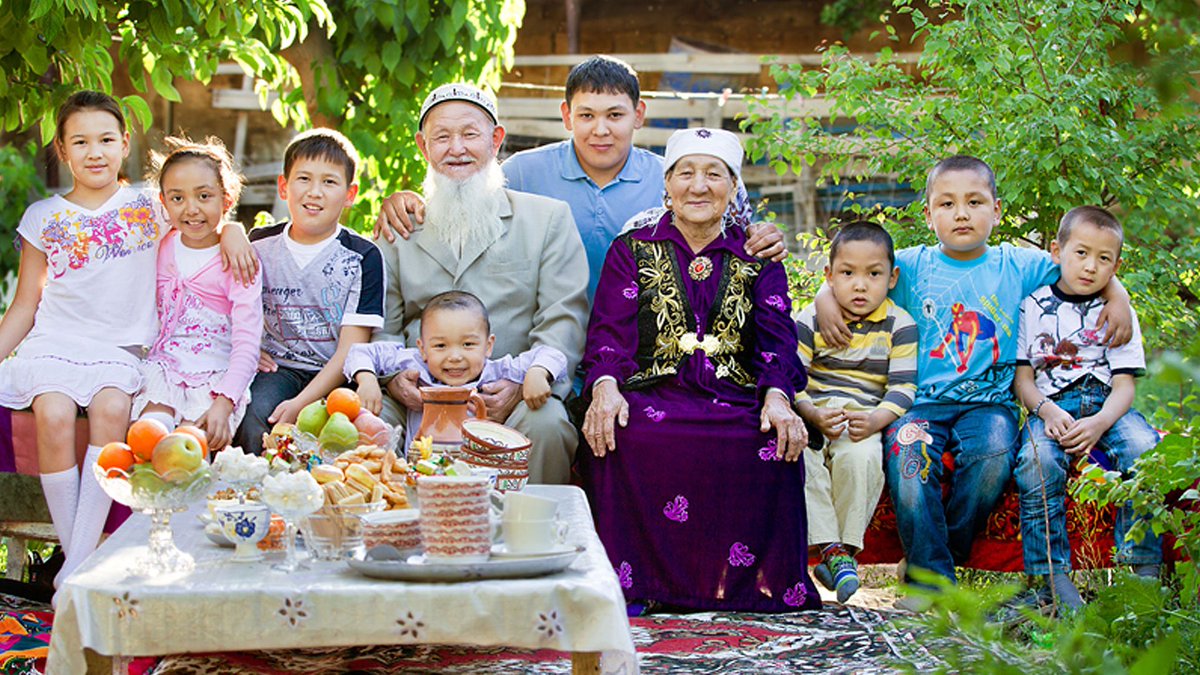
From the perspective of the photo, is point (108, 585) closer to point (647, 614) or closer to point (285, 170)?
point (647, 614)

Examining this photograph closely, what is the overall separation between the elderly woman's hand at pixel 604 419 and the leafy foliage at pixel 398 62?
9.37ft

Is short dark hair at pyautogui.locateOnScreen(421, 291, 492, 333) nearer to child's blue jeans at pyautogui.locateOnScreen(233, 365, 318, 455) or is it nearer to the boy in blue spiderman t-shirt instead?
child's blue jeans at pyautogui.locateOnScreen(233, 365, 318, 455)

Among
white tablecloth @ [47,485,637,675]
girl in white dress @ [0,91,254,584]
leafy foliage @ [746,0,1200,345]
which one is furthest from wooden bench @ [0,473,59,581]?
leafy foliage @ [746,0,1200,345]

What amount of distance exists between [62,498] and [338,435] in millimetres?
1597

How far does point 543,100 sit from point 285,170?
6.05 meters

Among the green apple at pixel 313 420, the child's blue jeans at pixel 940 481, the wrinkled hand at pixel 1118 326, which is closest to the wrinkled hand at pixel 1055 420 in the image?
the child's blue jeans at pixel 940 481

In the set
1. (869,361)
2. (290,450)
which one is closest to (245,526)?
(290,450)

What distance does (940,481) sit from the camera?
4.90 m

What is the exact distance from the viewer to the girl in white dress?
184 inches

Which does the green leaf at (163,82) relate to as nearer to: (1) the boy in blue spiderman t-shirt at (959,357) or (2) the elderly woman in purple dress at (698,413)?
(2) the elderly woman in purple dress at (698,413)

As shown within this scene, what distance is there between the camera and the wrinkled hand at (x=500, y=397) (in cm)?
481

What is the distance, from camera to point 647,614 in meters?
4.77

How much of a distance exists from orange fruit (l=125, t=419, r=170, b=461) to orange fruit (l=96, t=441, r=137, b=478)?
2 centimetres

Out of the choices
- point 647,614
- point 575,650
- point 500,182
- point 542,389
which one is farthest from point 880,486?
point 575,650
